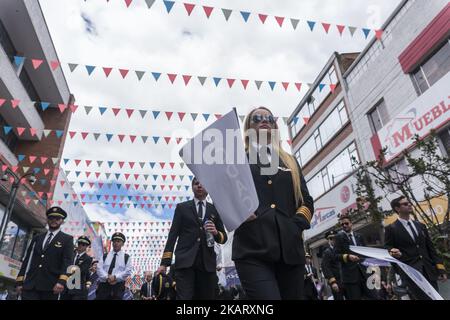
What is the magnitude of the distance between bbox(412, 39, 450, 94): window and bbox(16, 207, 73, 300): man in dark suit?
14.3 meters

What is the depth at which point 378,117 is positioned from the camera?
17188mm

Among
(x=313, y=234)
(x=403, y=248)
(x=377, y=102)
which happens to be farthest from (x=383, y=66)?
(x=403, y=248)

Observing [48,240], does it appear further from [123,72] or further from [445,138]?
[445,138]

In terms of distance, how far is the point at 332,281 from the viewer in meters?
6.83

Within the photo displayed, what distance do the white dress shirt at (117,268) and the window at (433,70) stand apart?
530 inches

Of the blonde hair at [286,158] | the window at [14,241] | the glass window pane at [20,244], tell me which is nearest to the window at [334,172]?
the blonde hair at [286,158]

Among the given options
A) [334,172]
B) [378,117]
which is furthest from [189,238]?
[334,172]

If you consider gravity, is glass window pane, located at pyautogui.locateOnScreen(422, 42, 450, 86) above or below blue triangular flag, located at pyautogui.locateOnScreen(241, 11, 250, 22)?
above

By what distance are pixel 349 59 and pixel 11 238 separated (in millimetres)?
25297

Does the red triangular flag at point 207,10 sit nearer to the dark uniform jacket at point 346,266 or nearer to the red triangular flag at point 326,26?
the red triangular flag at point 326,26

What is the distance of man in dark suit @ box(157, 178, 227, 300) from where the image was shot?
3.79m

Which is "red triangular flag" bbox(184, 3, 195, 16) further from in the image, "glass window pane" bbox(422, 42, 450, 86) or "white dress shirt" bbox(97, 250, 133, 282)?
"glass window pane" bbox(422, 42, 450, 86)

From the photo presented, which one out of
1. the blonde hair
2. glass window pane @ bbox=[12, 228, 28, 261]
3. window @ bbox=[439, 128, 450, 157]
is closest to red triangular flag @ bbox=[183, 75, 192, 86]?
the blonde hair
